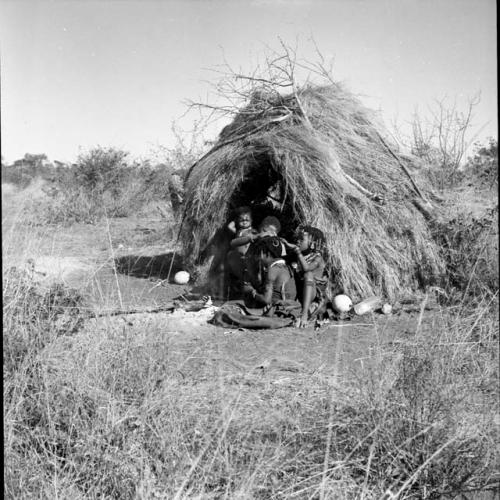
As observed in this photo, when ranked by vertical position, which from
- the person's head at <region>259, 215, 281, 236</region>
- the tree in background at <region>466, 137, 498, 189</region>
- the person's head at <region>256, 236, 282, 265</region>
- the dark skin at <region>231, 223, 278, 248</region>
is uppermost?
the tree in background at <region>466, 137, 498, 189</region>

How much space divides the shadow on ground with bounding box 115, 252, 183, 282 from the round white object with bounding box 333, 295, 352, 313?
8.01 feet

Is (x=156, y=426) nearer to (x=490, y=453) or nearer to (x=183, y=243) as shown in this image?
(x=490, y=453)

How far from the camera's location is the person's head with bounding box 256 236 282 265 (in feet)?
19.9

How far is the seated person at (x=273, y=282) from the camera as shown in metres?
5.90

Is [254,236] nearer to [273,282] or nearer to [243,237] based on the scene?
[243,237]

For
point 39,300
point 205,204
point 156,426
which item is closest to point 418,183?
point 205,204

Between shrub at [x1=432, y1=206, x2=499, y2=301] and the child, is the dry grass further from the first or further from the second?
the child

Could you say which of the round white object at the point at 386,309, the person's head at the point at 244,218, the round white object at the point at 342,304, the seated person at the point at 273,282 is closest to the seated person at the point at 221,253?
the person's head at the point at 244,218

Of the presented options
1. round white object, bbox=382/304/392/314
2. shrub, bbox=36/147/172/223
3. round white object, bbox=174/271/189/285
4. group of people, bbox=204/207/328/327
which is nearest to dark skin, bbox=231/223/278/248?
group of people, bbox=204/207/328/327

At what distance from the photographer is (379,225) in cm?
636

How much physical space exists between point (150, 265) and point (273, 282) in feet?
10.3

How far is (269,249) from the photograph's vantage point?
242 inches

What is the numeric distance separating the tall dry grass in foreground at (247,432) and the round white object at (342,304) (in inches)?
97.7

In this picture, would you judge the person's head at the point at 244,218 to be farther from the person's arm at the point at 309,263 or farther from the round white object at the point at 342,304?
the round white object at the point at 342,304
